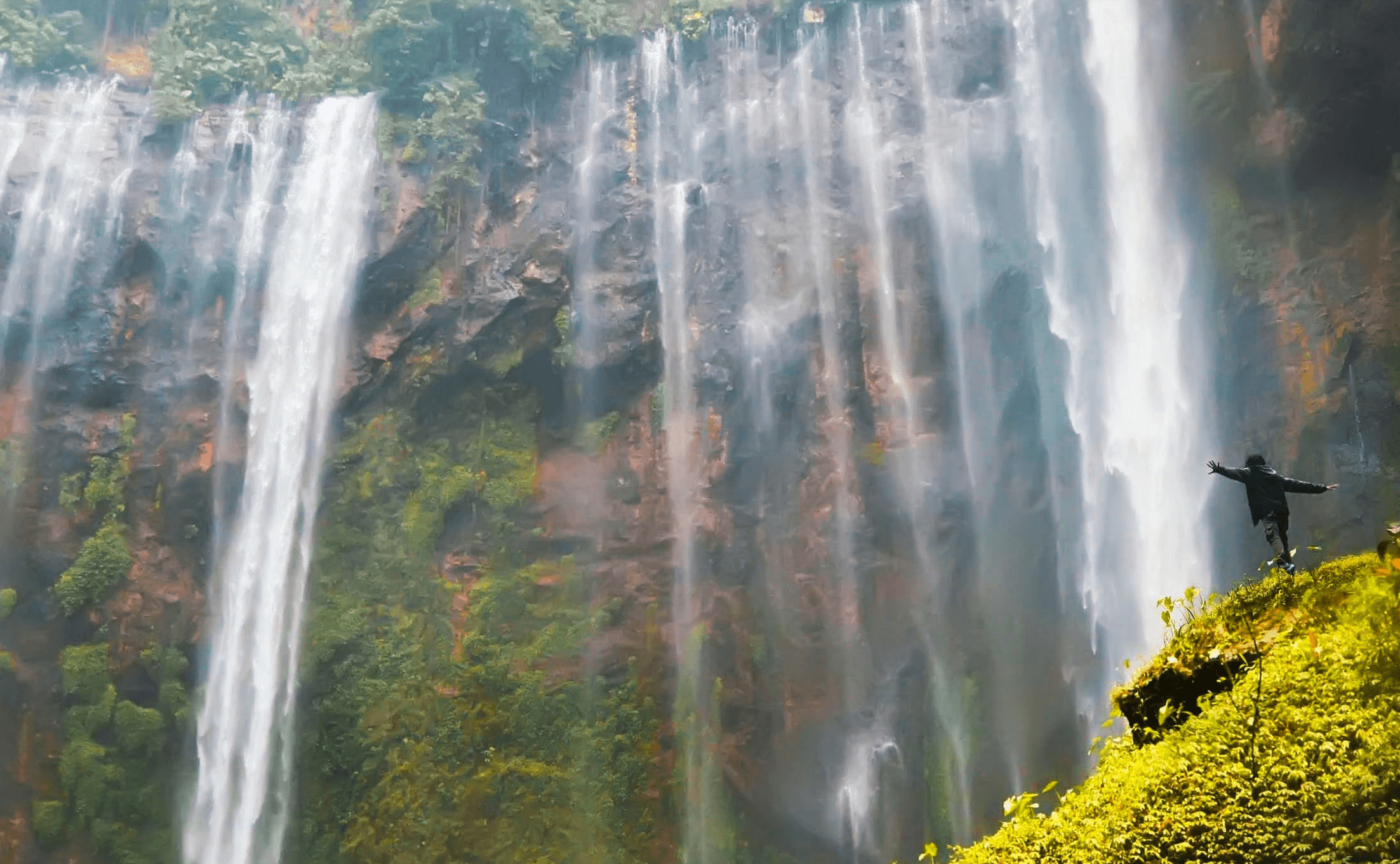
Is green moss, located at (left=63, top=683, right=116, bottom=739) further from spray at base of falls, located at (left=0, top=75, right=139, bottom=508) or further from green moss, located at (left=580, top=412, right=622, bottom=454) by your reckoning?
green moss, located at (left=580, top=412, right=622, bottom=454)

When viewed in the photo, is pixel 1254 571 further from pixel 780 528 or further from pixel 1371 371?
pixel 780 528

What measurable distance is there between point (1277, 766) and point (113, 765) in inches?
651

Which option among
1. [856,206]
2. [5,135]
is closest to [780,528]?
[856,206]

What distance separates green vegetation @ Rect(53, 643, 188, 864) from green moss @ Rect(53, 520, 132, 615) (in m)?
0.77

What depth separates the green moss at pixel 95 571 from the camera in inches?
605

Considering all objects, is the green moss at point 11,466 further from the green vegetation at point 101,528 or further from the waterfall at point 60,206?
the waterfall at point 60,206

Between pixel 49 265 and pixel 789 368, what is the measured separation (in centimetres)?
1302

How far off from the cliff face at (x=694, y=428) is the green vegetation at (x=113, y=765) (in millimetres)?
65

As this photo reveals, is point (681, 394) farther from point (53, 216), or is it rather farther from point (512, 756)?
point (53, 216)

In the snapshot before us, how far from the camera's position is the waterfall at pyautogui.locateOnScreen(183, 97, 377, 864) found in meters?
14.7

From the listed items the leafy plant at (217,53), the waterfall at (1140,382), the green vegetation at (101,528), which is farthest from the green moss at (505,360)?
the waterfall at (1140,382)

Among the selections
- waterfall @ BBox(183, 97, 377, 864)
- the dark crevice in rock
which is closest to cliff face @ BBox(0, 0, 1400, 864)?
waterfall @ BBox(183, 97, 377, 864)

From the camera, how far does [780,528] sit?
15.5 meters

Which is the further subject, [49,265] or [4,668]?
[49,265]
